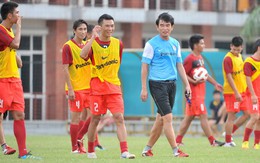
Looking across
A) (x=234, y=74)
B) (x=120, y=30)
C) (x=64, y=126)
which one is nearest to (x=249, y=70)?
(x=234, y=74)

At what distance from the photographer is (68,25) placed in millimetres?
44750

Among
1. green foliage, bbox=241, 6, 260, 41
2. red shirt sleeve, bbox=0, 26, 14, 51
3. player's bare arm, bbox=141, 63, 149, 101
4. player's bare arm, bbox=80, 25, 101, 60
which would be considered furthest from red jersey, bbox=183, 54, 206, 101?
green foliage, bbox=241, 6, 260, 41

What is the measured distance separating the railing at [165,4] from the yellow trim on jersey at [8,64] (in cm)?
2702

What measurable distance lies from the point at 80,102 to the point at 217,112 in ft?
53.0

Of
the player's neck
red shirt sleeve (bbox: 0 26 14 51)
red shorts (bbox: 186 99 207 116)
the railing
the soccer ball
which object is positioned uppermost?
the railing

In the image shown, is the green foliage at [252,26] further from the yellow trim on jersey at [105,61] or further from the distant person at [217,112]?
the yellow trim on jersey at [105,61]

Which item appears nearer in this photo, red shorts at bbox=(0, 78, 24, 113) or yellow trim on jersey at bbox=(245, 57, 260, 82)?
red shorts at bbox=(0, 78, 24, 113)

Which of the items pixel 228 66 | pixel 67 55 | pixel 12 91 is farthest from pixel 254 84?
pixel 12 91

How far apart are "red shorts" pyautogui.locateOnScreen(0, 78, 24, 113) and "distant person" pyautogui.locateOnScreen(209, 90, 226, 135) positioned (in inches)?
685

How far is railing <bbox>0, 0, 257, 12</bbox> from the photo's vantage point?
145ft

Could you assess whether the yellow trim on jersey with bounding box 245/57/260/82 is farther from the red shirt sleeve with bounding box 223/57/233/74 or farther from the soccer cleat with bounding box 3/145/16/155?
the soccer cleat with bounding box 3/145/16/155

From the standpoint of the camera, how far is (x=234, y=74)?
21906 mm

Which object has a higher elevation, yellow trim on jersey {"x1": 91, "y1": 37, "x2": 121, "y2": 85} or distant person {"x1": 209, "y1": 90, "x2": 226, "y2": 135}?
yellow trim on jersey {"x1": 91, "y1": 37, "x2": 121, "y2": 85}

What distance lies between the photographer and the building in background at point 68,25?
42.4 meters
